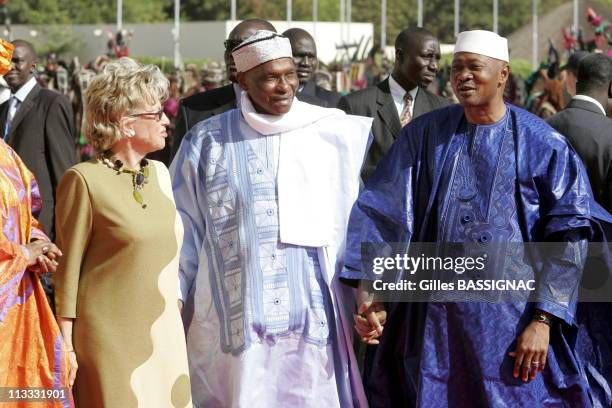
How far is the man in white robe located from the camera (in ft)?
17.2

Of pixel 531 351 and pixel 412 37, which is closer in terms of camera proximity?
pixel 531 351

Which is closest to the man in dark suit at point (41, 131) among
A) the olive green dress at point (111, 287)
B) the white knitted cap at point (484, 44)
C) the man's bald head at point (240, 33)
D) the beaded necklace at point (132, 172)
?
the man's bald head at point (240, 33)

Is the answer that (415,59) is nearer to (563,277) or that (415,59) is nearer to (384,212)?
(384,212)

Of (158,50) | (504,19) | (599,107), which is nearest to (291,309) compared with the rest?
(599,107)

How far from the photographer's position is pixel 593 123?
6.38m

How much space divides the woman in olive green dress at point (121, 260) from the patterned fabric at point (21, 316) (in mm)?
73

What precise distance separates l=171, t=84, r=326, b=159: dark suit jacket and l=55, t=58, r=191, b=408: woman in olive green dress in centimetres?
192

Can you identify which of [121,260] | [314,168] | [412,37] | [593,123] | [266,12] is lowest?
[121,260]

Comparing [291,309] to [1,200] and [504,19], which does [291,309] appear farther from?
[504,19]

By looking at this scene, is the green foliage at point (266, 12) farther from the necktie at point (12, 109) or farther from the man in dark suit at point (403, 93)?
the man in dark suit at point (403, 93)

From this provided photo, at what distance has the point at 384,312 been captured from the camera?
5.25 m

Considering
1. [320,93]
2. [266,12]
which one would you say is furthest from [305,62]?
[266,12]

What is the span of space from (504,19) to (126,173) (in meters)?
90.3

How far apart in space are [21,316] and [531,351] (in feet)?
6.65
